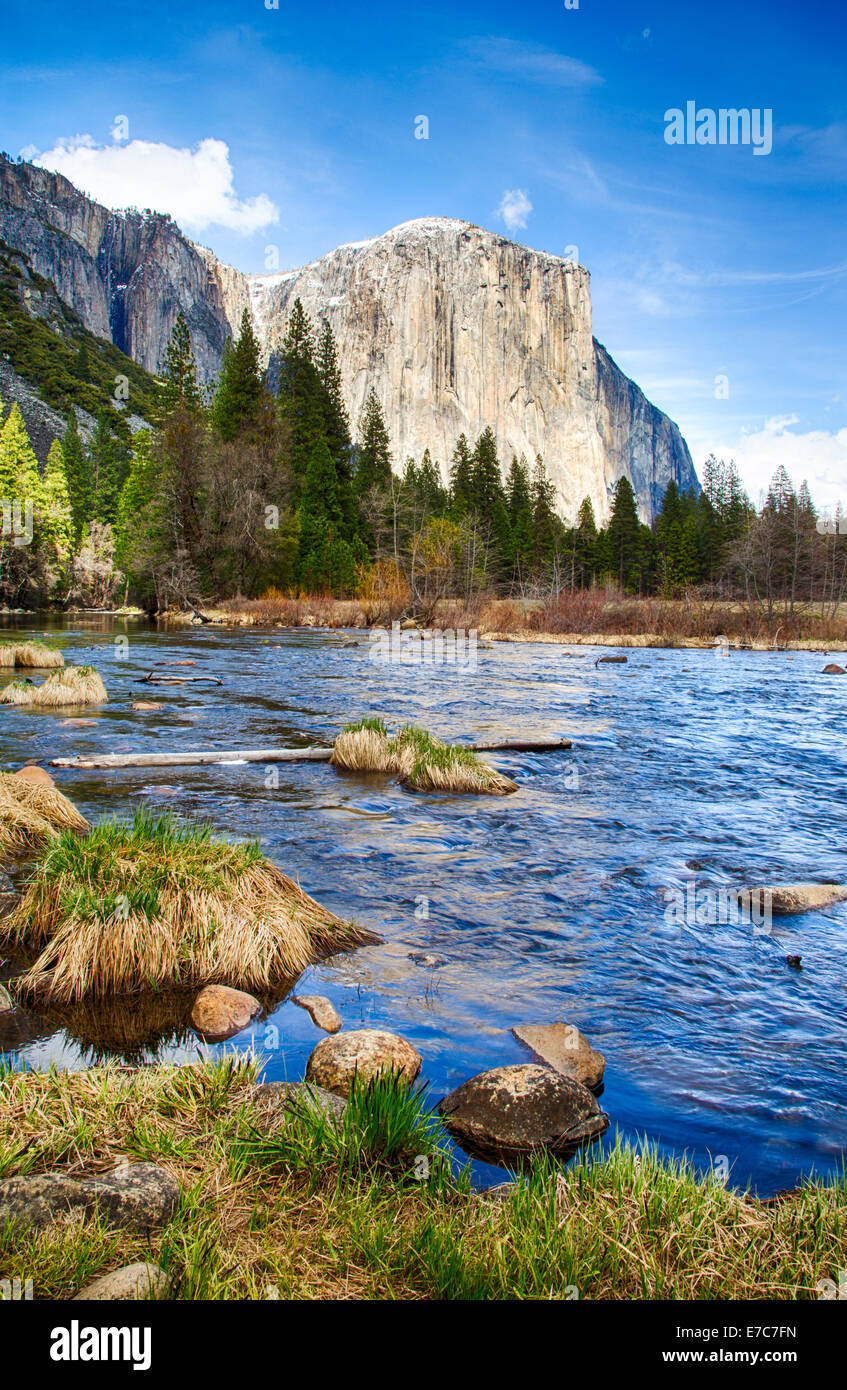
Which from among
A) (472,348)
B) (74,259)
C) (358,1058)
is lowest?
(358,1058)

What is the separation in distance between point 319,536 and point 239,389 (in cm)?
1332

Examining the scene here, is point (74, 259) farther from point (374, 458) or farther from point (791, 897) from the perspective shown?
point (791, 897)

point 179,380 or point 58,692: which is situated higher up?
point 179,380

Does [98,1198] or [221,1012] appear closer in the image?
[98,1198]

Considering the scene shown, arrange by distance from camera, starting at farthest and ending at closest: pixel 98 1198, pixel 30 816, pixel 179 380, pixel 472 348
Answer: pixel 472 348, pixel 179 380, pixel 30 816, pixel 98 1198

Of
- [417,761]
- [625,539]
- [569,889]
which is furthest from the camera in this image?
[625,539]

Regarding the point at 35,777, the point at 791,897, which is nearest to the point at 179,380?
the point at 35,777

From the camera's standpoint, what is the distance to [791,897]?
6.57m

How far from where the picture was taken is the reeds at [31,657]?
2052 centimetres

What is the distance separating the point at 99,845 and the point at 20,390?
11796cm

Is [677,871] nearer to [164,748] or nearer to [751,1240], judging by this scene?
[751,1240]

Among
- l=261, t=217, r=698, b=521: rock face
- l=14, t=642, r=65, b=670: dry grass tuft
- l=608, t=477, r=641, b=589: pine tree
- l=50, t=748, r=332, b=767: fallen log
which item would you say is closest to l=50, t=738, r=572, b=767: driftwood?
l=50, t=748, r=332, b=767: fallen log

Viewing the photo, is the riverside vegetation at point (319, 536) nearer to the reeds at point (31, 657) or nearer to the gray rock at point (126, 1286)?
the reeds at point (31, 657)

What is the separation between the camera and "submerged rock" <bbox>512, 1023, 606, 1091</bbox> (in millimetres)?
4016
